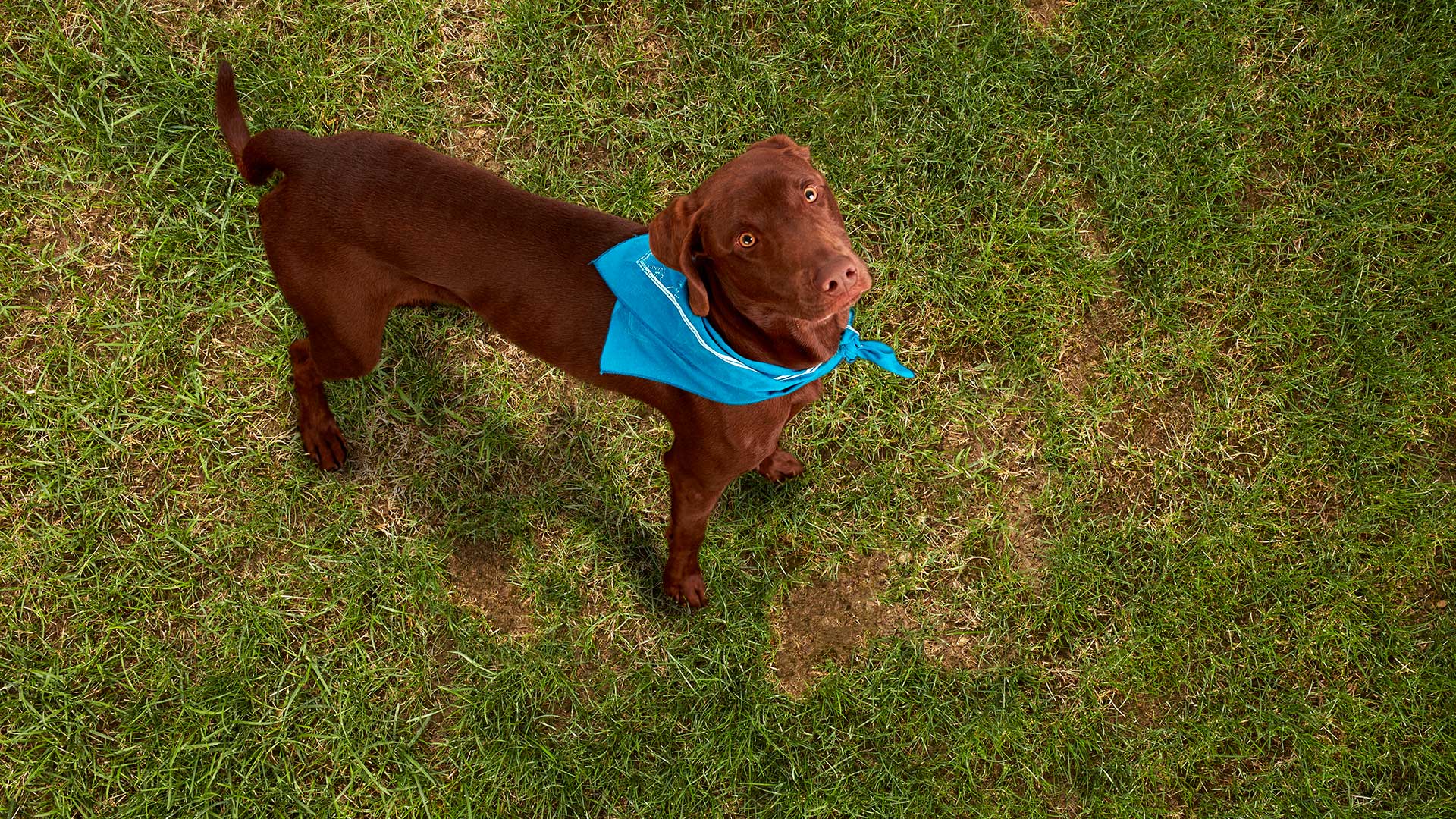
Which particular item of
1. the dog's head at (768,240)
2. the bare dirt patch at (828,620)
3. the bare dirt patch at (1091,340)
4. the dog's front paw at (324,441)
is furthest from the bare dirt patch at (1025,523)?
the dog's front paw at (324,441)

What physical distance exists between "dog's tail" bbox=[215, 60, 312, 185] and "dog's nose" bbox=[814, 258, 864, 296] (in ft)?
6.05

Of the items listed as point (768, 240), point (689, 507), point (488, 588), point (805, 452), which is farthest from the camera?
point (805, 452)

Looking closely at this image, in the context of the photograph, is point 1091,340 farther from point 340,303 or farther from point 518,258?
point 340,303

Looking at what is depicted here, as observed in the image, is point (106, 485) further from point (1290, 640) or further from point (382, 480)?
point (1290, 640)

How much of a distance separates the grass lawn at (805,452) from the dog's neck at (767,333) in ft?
4.10

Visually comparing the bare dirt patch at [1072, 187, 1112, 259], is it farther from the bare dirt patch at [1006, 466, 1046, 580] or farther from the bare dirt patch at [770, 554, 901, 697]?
the bare dirt patch at [770, 554, 901, 697]

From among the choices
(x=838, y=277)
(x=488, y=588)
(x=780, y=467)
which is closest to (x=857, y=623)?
(x=780, y=467)

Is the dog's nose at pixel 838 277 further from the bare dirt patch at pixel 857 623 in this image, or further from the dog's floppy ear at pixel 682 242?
the bare dirt patch at pixel 857 623

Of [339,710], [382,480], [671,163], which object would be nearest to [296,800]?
[339,710]

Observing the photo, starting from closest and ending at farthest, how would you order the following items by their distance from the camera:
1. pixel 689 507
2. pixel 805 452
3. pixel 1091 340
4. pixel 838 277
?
pixel 838 277 < pixel 689 507 < pixel 805 452 < pixel 1091 340

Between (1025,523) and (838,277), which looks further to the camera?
(1025,523)

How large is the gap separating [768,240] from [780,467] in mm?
1680

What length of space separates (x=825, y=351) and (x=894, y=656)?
1.75 m

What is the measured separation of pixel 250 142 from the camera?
122 inches
